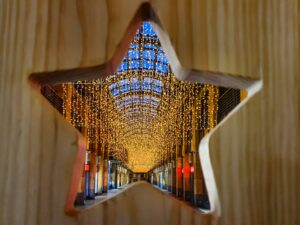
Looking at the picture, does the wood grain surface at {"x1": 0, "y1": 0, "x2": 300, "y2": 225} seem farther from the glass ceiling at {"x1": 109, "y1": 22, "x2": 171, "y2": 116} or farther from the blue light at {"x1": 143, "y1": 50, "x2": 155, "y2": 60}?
the blue light at {"x1": 143, "y1": 50, "x2": 155, "y2": 60}

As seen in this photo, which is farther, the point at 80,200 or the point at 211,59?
the point at 80,200

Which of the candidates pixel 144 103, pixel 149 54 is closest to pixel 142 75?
pixel 149 54

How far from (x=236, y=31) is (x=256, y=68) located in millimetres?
135

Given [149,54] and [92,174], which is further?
[92,174]

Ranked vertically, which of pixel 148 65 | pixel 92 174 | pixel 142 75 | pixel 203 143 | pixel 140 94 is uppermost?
pixel 148 65

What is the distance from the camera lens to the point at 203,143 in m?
1.52

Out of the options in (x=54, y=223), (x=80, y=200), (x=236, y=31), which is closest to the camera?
(x=54, y=223)

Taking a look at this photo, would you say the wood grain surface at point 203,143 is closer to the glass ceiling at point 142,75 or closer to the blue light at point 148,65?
the glass ceiling at point 142,75

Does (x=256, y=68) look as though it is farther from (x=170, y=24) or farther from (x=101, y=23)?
(x=101, y=23)

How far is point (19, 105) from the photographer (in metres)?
1.44

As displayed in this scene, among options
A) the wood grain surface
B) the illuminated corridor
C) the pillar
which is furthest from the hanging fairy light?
the wood grain surface

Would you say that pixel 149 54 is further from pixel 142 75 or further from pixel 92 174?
pixel 92 174

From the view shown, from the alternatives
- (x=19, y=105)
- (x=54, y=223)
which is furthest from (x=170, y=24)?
(x=54, y=223)

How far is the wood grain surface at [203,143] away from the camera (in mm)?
1417
